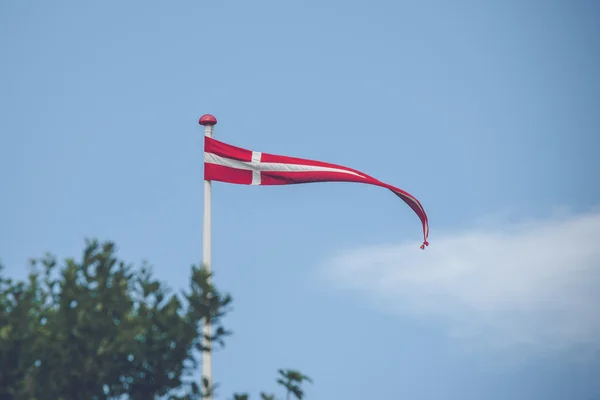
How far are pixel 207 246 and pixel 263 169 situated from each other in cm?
313

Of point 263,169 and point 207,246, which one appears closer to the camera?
point 207,246

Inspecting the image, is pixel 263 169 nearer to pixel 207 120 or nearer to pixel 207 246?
pixel 207 120

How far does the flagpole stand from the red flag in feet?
1.08

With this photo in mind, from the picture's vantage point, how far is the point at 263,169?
26.4m

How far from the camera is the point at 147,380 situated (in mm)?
20969

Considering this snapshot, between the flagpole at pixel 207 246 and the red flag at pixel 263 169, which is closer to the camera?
the flagpole at pixel 207 246

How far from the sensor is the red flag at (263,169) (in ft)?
85.4

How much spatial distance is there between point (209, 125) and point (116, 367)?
24.8 ft

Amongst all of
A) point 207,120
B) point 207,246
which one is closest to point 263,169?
point 207,120

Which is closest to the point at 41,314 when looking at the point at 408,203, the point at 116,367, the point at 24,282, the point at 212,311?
the point at 24,282

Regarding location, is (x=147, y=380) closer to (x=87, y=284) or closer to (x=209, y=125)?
(x=87, y=284)

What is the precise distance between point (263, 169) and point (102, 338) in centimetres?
744

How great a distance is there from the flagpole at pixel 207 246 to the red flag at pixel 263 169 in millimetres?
329

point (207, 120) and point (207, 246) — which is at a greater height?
point (207, 120)
